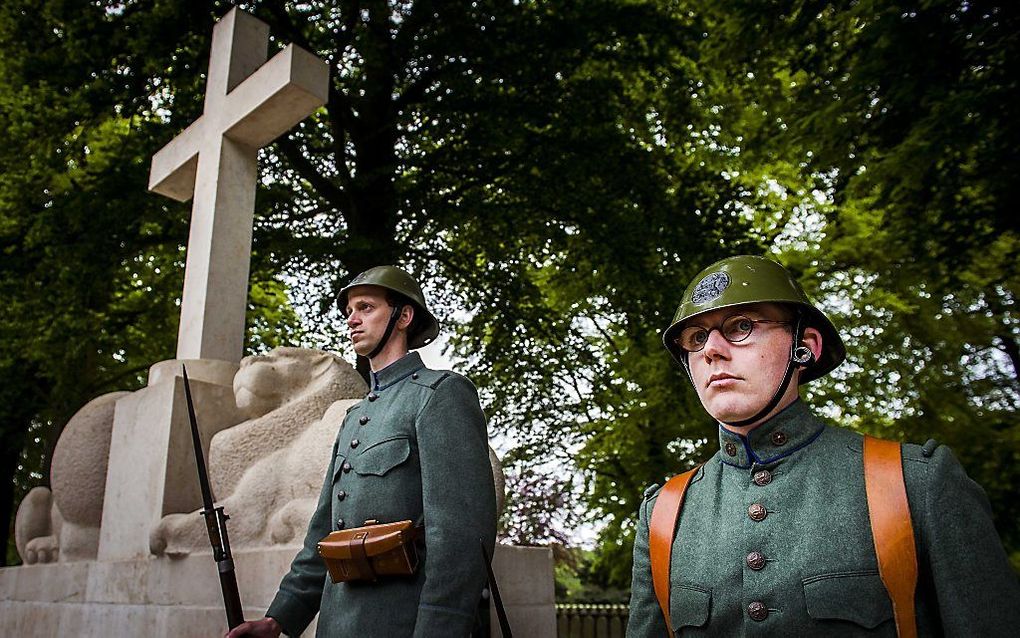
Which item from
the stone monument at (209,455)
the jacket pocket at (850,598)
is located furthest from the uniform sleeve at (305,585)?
the jacket pocket at (850,598)

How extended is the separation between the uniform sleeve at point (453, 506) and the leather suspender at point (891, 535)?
0.74 meters

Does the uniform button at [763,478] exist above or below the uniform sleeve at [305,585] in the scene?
above

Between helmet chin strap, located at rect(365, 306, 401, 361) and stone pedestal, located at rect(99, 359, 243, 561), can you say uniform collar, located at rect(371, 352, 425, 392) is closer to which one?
helmet chin strap, located at rect(365, 306, 401, 361)

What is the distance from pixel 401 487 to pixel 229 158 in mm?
3651

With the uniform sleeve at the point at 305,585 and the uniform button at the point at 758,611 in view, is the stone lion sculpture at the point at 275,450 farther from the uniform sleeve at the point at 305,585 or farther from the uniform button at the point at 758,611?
the uniform button at the point at 758,611

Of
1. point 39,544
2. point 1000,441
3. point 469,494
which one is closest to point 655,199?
point 1000,441

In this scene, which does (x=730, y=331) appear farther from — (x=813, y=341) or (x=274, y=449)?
(x=274, y=449)

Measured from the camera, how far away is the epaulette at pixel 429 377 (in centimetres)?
296

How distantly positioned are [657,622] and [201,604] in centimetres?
260

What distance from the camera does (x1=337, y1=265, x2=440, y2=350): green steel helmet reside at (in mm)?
3184

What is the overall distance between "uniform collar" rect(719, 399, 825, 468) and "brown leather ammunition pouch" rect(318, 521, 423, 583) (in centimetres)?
112

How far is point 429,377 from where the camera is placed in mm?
3021

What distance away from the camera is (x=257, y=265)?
1122 centimetres

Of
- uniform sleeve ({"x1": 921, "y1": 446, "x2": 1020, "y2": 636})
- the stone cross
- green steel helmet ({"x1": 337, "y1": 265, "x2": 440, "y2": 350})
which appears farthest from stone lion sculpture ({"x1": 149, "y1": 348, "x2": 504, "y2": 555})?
uniform sleeve ({"x1": 921, "y1": 446, "x2": 1020, "y2": 636})
